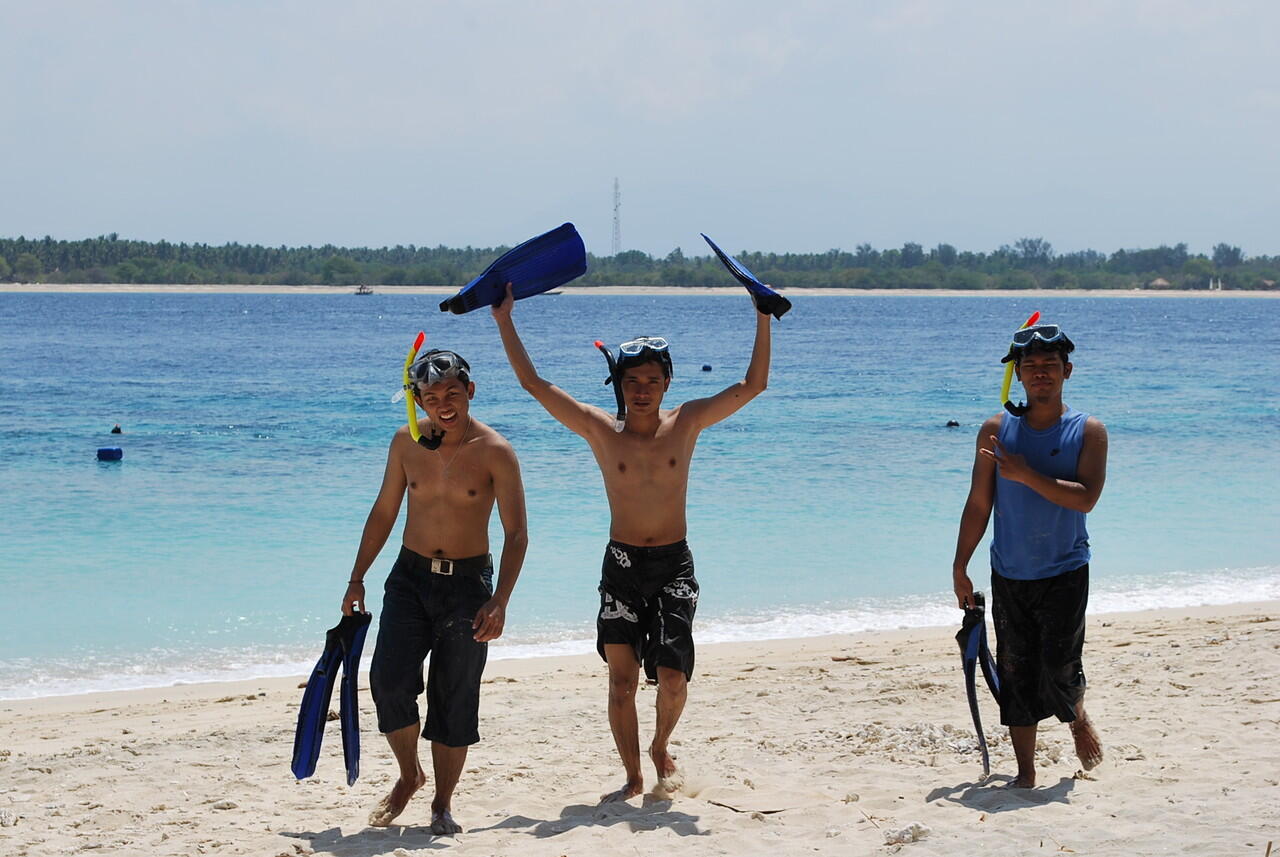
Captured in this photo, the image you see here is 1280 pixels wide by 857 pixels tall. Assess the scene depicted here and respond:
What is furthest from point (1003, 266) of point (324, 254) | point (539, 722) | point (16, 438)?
point (539, 722)

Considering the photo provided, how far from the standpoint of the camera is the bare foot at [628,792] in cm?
506

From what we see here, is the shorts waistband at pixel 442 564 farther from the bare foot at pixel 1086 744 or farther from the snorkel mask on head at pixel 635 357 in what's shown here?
the bare foot at pixel 1086 744

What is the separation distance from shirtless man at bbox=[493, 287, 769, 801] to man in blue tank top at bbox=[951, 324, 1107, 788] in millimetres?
961

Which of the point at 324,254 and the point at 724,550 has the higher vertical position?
the point at 324,254

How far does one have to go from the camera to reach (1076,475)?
4.75m

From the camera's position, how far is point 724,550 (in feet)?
39.0

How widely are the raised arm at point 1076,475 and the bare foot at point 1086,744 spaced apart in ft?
3.04

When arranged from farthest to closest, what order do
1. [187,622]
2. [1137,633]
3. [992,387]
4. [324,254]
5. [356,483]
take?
[324,254] < [992,387] < [356,483] < [187,622] < [1137,633]

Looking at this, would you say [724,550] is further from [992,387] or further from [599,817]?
[992,387]

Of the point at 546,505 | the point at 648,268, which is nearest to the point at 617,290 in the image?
the point at 648,268

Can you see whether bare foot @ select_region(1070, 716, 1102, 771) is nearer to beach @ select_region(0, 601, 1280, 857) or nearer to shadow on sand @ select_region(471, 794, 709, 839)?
beach @ select_region(0, 601, 1280, 857)

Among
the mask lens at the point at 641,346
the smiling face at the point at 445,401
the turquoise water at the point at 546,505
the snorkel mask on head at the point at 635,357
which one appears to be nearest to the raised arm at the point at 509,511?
the smiling face at the point at 445,401

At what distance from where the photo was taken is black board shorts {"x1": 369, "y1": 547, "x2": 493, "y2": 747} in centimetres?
468

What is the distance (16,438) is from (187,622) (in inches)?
504
